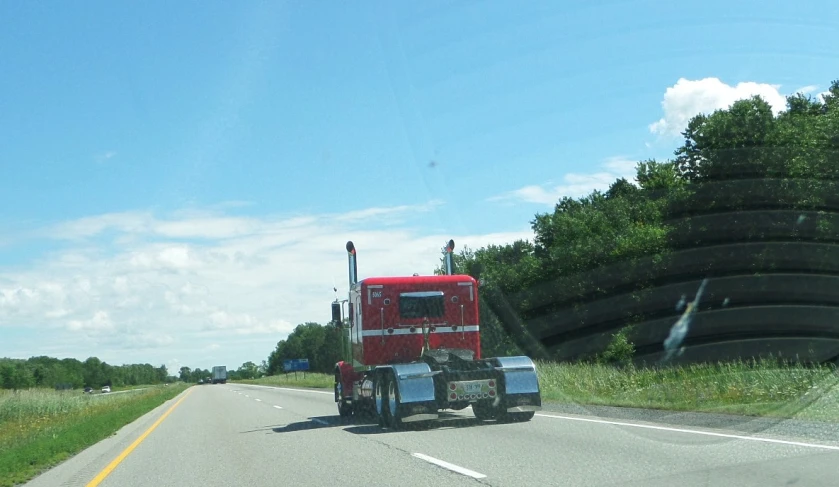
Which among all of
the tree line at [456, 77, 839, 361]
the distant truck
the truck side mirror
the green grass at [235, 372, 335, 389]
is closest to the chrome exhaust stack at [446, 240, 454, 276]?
the truck side mirror

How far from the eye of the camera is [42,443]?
18.5 meters

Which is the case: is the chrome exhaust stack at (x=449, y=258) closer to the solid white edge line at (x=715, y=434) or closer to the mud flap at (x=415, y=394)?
the mud flap at (x=415, y=394)

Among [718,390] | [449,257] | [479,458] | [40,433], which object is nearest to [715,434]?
[479,458]

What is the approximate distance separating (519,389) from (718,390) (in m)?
5.25

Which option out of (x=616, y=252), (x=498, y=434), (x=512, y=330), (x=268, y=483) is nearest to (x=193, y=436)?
(x=498, y=434)

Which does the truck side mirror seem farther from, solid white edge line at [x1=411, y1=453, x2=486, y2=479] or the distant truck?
the distant truck

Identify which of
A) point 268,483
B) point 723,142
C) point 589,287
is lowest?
point 268,483

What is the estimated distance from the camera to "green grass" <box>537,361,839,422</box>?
16.1 metres

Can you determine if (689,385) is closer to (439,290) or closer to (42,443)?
(439,290)

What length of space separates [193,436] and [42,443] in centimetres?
311

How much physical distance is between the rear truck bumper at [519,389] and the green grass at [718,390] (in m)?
2.98

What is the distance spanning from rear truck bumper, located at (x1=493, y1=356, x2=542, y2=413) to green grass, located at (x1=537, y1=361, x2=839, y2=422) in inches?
117

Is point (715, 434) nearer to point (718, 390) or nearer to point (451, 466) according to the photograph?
point (451, 466)

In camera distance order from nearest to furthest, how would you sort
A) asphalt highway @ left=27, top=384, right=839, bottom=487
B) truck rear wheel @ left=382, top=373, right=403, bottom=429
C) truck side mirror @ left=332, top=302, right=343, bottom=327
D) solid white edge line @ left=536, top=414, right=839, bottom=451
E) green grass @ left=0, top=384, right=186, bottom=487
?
1. asphalt highway @ left=27, top=384, right=839, bottom=487
2. solid white edge line @ left=536, top=414, right=839, bottom=451
3. green grass @ left=0, top=384, right=186, bottom=487
4. truck rear wheel @ left=382, top=373, right=403, bottom=429
5. truck side mirror @ left=332, top=302, right=343, bottom=327
